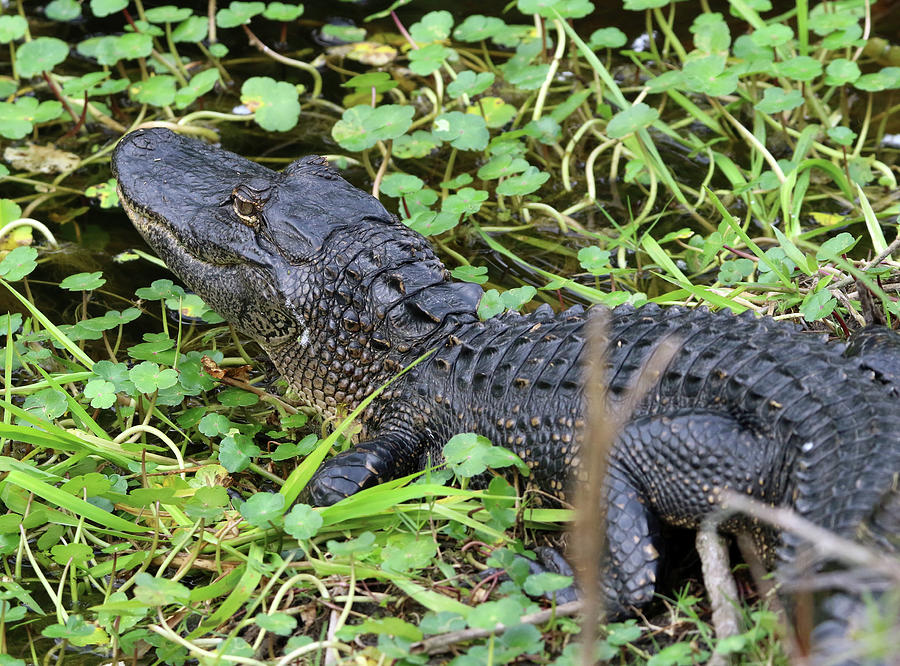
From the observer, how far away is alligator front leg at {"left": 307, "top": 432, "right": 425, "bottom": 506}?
3455 millimetres

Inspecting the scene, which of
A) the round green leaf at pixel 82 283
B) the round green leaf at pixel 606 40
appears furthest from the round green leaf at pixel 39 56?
the round green leaf at pixel 606 40

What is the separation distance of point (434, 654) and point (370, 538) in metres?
0.37

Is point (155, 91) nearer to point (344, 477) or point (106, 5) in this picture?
point (106, 5)

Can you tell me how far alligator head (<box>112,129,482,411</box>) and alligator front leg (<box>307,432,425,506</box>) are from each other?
1.03ft

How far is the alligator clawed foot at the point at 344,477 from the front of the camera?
3445mm

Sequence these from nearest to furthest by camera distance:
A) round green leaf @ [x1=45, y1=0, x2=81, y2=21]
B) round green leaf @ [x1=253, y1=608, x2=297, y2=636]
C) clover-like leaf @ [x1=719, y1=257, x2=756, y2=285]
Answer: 1. round green leaf @ [x1=253, y1=608, x2=297, y2=636]
2. clover-like leaf @ [x1=719, y1=257, x2=756, y2=285]
3. round green leaf @ [x1=45, y1=0, x2=81, y2=21]

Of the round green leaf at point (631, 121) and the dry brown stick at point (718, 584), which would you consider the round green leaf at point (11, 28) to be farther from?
the dry brown stick at point (718, 584)

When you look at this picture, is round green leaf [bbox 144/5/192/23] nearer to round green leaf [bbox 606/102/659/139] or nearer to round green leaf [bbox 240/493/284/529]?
round green leaf [bbox 606/102/659/139]

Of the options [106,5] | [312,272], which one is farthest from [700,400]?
[106,5]

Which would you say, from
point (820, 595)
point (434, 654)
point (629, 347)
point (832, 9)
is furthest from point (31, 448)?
point (832, 9)

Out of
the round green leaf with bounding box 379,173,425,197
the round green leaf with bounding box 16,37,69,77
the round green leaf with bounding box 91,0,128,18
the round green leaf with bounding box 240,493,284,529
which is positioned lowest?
the round green leaf with bounding box 240,493,284,529

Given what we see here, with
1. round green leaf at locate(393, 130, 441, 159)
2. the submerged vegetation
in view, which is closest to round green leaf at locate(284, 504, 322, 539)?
the submerged vegetation

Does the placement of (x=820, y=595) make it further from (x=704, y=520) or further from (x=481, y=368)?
(x=481, y=368)

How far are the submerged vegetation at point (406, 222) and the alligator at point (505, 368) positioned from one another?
0.66 ft
